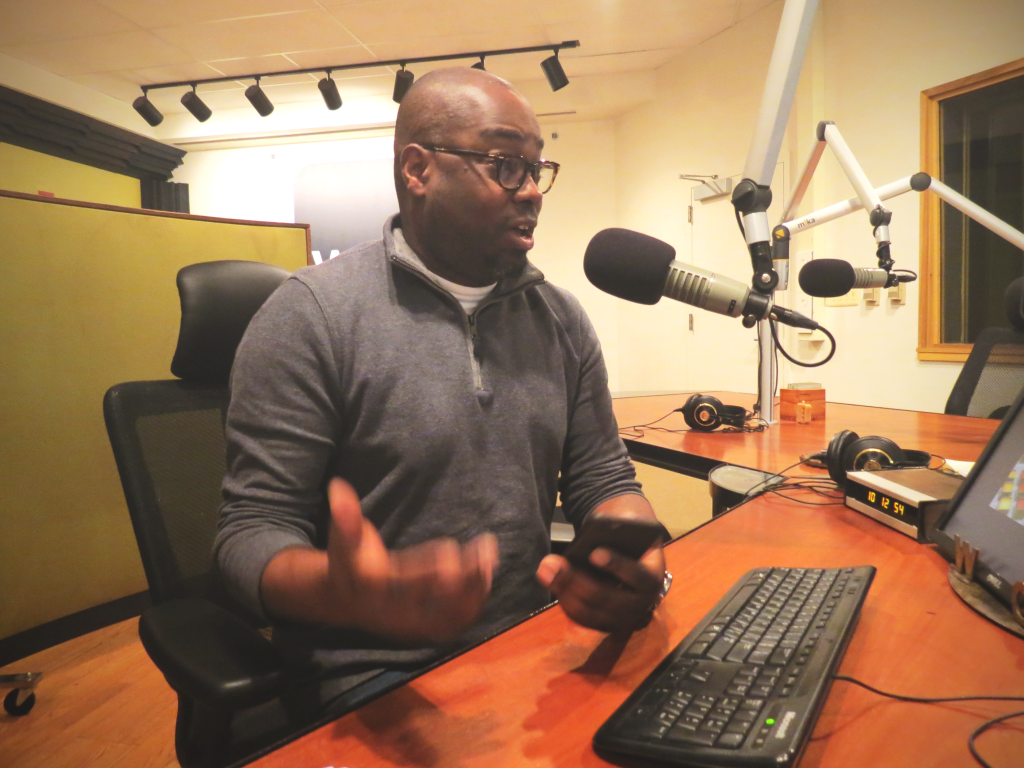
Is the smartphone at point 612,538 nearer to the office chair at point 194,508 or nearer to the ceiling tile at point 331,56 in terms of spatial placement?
the office chair at point 194,508

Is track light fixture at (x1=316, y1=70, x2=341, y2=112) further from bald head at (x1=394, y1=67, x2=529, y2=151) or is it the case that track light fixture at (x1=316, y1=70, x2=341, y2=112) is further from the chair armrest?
the chair armrest

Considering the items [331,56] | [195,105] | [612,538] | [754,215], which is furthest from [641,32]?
[612,538]

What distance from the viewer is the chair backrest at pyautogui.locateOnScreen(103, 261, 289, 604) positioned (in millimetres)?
1003

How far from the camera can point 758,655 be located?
0.59m

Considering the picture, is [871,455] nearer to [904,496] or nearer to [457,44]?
[904,496]

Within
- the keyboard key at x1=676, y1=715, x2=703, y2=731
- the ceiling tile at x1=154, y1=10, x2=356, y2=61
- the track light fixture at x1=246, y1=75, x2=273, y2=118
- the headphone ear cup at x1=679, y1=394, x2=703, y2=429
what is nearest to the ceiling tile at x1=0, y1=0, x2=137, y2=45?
the ceiling tile at x1=154, y1=10, x2=356, y2=61

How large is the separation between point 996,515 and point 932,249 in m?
2.97

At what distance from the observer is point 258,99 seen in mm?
4711

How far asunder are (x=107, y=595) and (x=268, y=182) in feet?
14.8

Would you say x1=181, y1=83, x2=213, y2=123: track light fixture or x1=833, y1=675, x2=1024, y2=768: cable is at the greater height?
x1=181, y1=83, x2=213, y2=123: track light fixture

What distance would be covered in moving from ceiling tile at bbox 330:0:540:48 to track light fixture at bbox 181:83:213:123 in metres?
1.54

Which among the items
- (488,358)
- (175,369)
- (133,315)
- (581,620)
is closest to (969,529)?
(581,620)

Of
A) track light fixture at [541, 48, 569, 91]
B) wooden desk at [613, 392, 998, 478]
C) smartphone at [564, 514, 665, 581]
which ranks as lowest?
wooden desk at [613, 392, 998, 478]

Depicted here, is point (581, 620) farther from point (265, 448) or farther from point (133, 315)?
point (133, 315)
